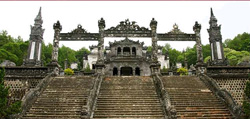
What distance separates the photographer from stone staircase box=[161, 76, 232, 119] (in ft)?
34.2

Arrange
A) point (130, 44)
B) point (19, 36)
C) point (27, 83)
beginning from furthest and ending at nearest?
point (19, 36), point (130, 44), point (27, 83)

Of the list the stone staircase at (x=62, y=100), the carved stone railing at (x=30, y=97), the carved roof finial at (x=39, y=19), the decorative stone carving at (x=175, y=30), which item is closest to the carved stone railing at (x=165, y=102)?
the stone staircase at (x=62, y=100)

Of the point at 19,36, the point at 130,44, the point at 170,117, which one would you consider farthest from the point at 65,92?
the point at 19,36

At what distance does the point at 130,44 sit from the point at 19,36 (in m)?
30.0

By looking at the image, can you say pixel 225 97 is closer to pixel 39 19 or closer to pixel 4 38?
pixel 39 19

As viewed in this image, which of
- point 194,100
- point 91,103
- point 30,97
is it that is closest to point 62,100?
point 30,97

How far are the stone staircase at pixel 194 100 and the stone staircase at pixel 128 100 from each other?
1.08 metres

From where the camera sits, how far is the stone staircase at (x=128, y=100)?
10484 mm

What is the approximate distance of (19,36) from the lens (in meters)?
49.8

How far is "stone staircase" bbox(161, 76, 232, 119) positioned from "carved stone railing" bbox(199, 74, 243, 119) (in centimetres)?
22

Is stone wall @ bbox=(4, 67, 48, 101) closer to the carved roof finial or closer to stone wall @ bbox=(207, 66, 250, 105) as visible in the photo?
the carved roof finial

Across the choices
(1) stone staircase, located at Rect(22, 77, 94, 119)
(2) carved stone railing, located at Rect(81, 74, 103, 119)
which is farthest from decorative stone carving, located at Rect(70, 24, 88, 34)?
(2) carved stone railing, located at Rect(81, 74, 103, 119)

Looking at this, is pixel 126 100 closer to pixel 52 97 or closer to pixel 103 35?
pixel 52 97

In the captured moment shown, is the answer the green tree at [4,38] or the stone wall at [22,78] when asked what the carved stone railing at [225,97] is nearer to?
the stone wall at [22,78]
